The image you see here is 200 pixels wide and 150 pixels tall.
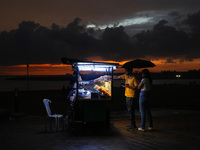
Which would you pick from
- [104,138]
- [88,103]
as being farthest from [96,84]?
[104,138]

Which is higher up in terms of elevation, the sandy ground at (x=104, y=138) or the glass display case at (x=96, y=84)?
→ the glass display case at (x=96, y=84)

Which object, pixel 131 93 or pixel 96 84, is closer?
pixel 131 93

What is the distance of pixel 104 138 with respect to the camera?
306 inches

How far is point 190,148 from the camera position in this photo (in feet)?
21.4

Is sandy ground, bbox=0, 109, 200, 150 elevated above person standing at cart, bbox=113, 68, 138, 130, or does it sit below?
below

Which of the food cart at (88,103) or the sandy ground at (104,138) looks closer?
the sandy ground at (104,138)

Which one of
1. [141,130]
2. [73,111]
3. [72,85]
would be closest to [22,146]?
[73,111]

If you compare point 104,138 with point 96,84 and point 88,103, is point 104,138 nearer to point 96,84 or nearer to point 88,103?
point 88,103

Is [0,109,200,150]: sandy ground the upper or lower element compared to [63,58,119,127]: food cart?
lower

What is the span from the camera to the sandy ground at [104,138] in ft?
22.1

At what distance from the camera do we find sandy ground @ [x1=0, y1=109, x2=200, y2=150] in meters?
6.73

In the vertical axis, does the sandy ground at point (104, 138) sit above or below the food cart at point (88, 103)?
below

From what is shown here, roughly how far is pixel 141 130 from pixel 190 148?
2536mm

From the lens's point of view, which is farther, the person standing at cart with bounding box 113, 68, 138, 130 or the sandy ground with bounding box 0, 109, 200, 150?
the person standing at cart with bounding box 113, 68, 138, 130
